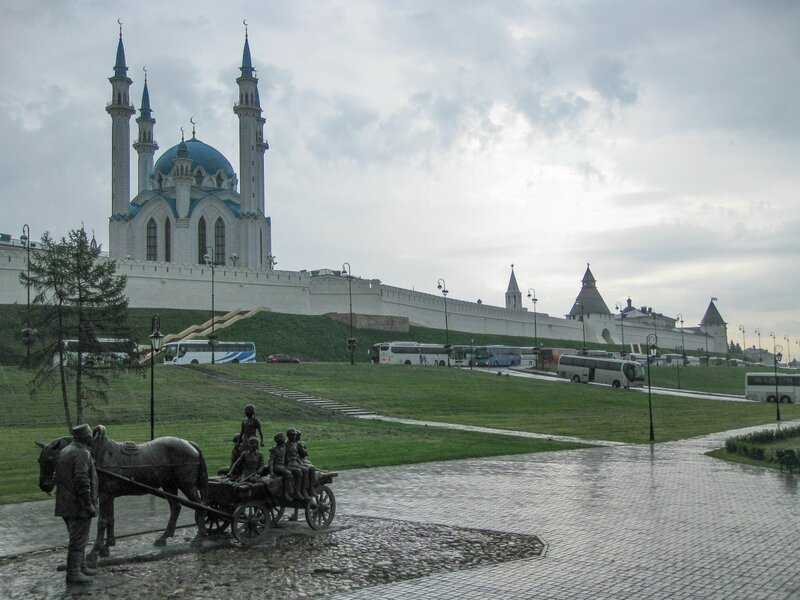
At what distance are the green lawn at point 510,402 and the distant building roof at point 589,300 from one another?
6744 centimetres

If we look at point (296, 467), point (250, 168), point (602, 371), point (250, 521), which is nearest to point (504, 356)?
point (602, 371)

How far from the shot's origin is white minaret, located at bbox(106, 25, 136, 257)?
76.8 metres

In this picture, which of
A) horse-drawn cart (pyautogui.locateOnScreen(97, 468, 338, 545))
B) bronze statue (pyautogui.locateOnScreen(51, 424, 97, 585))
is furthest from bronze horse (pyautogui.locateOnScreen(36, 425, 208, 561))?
bronze statue (pyautogui.locateOnScreen(51, 424, 97, 585))

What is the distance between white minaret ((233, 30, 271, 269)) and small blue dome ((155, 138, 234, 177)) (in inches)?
279

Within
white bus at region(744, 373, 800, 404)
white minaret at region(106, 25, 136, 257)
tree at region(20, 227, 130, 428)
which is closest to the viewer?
tree at region(20, 227, 130, 428)

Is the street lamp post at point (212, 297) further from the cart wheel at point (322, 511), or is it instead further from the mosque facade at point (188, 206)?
the cart wheel at point (322, 511)

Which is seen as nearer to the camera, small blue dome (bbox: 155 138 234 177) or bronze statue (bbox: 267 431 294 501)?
bronze statue (bbox: 267 431 294 501)

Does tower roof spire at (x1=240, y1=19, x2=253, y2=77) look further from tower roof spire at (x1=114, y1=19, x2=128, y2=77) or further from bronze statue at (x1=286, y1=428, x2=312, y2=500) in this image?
bronze statue at (x1=286, y1=428, x2=312, y2=500)

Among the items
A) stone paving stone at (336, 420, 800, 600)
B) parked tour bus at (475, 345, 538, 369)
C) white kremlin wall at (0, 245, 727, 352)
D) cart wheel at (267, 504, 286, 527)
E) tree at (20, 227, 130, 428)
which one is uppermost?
white kremlin wall at (0, 245, 727, 352)

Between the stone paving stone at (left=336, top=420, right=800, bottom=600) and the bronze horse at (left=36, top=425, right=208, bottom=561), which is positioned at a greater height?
the bronze horse at (left=36, top=425, right=208, bottom=561)

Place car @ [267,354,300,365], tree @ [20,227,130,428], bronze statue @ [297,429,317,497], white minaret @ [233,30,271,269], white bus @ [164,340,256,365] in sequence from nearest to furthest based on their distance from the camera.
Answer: bronze statue @ [297,429,317,497] < tree @ [20,227,130,428] < white bus @ [164,340,256,365] < car @ [267,354,300,365] < white minaret @ [233,30,271,269]

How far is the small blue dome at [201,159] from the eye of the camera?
284 ft

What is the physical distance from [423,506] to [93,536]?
4728 mm

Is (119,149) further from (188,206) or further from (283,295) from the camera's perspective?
(283,295)
